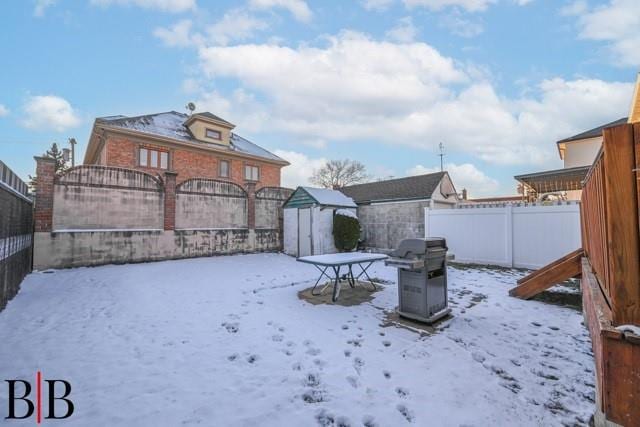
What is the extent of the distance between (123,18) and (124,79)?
297cm

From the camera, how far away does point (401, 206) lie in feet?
38.1

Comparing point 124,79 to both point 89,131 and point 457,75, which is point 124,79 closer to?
point 89,131

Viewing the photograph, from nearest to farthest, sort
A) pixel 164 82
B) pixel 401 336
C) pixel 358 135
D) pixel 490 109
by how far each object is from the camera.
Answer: pixel 401 336
pixel 164 82
pixel 490 109
pixel 358 135

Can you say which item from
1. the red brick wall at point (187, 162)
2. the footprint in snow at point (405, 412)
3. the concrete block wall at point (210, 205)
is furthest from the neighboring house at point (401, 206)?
the footprint in snow at point (405, 412)

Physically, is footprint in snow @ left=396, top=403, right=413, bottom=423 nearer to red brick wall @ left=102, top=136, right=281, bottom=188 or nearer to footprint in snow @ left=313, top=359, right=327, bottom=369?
footprint in snow @ left=313, top=359, right=327, bottom=369

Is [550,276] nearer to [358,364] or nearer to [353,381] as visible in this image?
[358,364]

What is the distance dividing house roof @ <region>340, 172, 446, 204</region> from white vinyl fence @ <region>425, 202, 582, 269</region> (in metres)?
A: 2.09

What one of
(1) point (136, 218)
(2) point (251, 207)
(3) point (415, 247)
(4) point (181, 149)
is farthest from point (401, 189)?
(4) point (181, 149)

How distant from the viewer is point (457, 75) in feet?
27.2

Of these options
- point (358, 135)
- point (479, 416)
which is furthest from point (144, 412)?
point (358, 135)

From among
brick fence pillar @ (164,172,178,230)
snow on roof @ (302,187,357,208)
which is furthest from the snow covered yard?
snow on roof @ (302,187,357,208)

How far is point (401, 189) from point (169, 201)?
32.7ft

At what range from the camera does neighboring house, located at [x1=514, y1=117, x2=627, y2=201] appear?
9.32 meters

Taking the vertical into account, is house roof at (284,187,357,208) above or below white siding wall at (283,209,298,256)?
above
